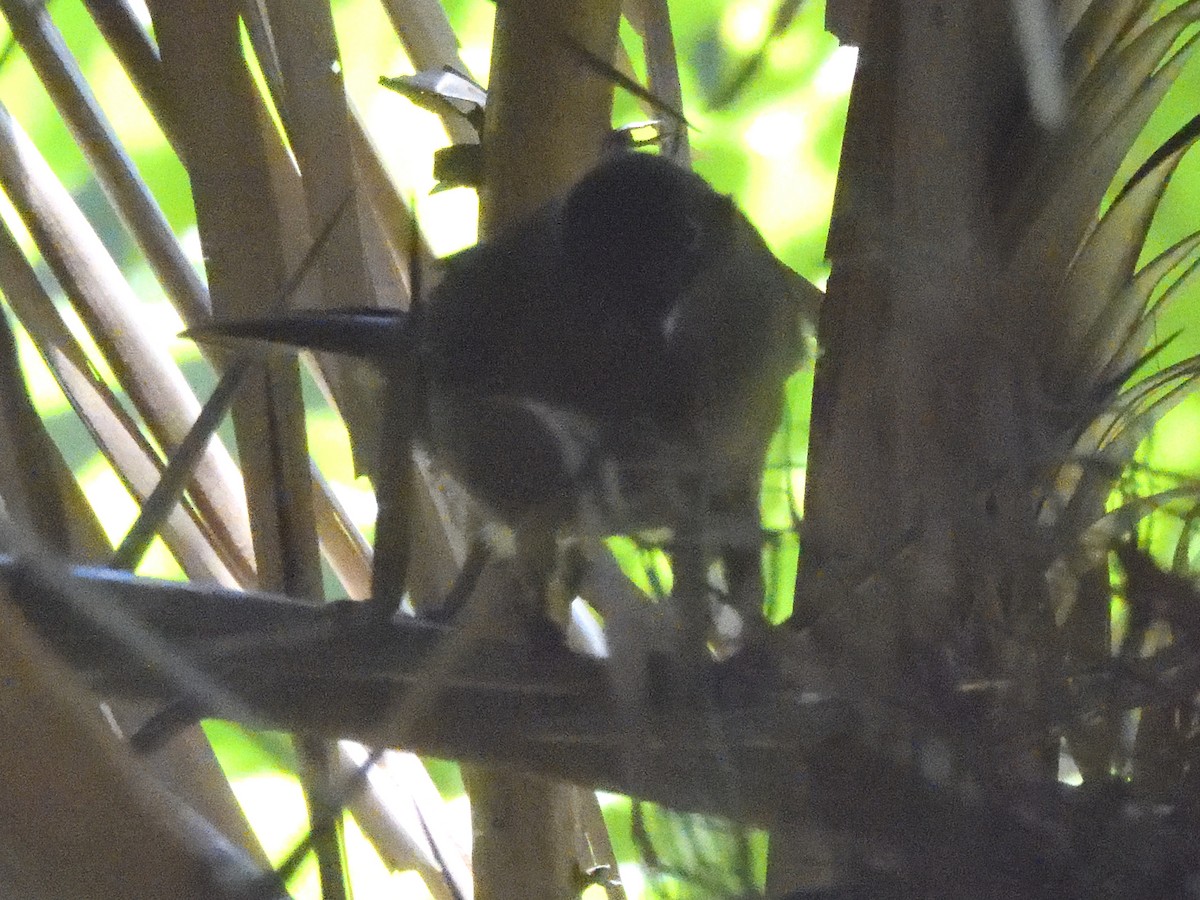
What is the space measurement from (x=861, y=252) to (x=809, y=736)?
0.80 feet

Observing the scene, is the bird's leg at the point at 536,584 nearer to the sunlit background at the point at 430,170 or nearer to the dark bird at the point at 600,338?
the dark bird at the point at 600,338

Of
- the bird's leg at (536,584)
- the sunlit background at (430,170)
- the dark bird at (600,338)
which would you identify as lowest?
the bird's leg at (536,584)

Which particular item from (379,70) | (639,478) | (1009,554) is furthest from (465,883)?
(379,70)

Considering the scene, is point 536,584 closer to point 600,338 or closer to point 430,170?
point 600,338

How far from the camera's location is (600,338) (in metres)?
0.68

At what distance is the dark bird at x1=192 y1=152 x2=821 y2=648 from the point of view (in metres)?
0.61

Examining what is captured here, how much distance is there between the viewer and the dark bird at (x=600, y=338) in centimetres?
61

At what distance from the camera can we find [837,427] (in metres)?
0.57

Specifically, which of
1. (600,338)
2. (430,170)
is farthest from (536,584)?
(430,170)

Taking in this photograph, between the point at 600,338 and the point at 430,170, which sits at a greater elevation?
the point at 430,170

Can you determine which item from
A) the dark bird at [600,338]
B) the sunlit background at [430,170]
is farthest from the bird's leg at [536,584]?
the sunlit background at [430,170]

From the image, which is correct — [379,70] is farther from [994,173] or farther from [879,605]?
[879,605]

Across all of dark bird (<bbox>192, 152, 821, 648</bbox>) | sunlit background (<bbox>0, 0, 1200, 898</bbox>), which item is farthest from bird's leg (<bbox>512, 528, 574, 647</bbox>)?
sunlit background (<bbox>0, 0, 1200, 898</bbox>)

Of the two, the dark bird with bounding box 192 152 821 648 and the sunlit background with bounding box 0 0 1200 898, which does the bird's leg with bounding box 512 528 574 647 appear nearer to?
the dark bird with bounding box 192 152 821 648
